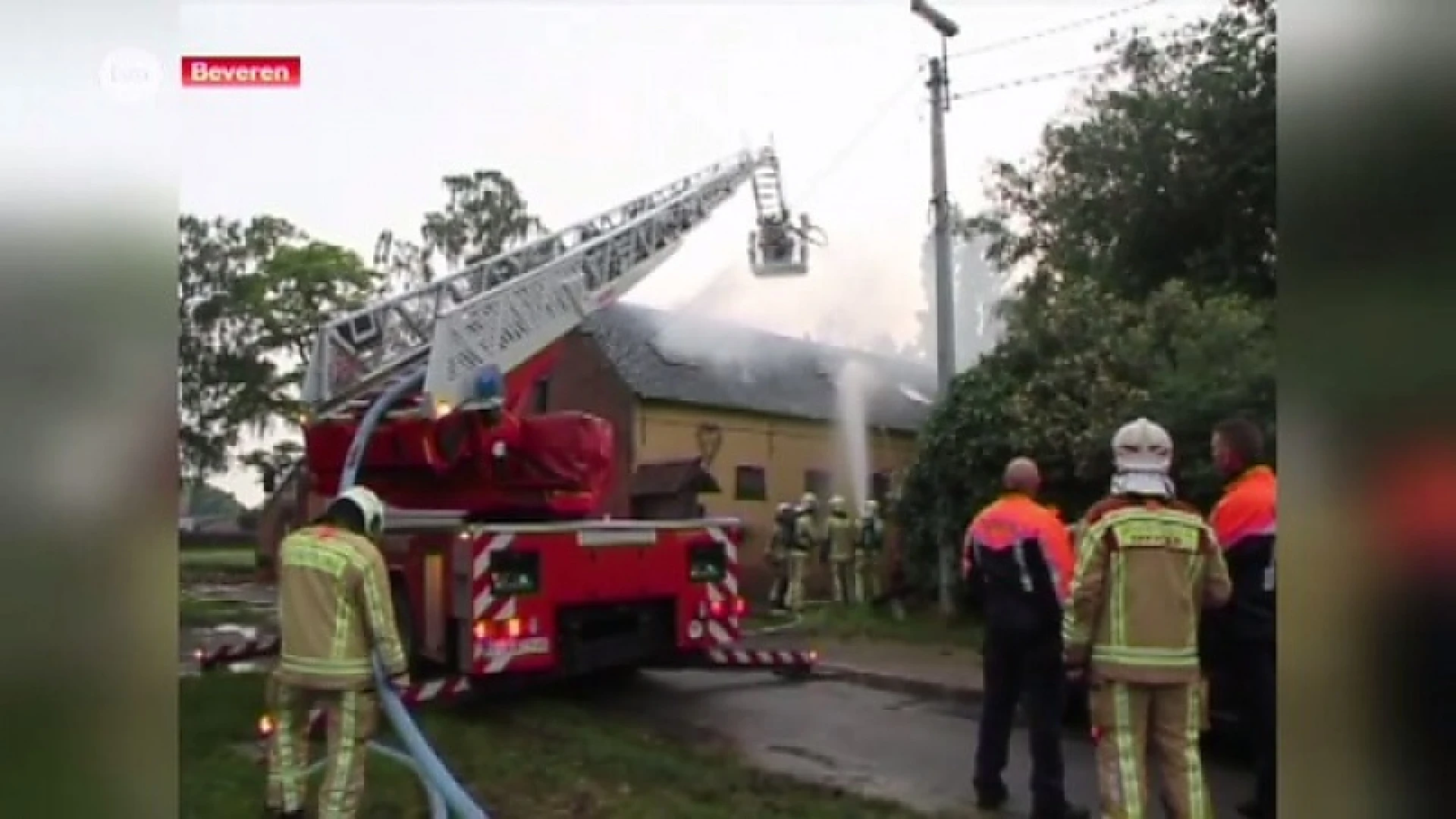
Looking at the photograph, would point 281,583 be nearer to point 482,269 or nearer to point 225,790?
point 225,790

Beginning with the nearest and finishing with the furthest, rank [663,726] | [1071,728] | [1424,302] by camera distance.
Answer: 1. [1424,302]
2. [1071,728]
3. [663,726]

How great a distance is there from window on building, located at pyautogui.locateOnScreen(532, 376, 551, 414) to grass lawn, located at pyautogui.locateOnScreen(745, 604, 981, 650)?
75 centimetres

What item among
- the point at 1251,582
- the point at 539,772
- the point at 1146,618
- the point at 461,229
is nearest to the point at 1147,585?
the point at 1146,618

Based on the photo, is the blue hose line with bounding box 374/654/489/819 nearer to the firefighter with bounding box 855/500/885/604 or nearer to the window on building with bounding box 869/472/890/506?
the firefighter with bounding box 855/500/885/604

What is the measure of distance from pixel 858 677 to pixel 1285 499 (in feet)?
3.31

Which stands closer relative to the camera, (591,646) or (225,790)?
(225,790)

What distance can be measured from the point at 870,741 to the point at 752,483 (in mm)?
591

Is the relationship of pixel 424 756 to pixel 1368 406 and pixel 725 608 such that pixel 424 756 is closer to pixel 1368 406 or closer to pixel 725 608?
pixel 725 608

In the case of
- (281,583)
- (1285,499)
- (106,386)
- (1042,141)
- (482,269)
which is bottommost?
(281,583)

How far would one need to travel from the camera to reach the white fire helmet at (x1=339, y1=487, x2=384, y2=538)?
103 inches

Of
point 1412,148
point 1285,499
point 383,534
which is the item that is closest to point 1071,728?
point 1285,499

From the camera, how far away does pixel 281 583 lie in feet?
8.29

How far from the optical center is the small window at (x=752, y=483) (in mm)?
2705

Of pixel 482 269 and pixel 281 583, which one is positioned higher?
pixel 482 269
